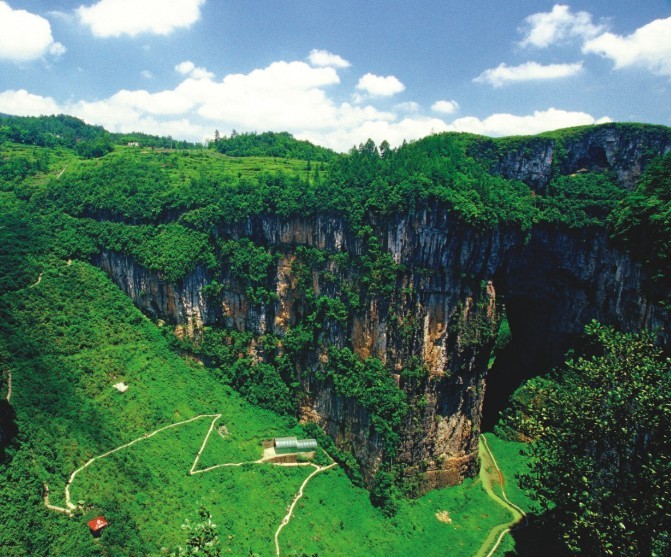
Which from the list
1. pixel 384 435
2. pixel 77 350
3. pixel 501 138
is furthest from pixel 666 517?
pixel 501 138

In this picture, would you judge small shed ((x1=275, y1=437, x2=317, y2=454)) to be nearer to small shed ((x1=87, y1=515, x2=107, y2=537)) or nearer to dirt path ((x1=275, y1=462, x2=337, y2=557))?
dirt path ((x1=275, y1=462, x2=337, y2=557))

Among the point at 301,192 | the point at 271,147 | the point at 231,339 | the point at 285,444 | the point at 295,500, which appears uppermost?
the point at 271,147

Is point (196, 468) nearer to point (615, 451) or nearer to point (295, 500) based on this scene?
point (295, 500)

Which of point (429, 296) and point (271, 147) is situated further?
point (271, 147)

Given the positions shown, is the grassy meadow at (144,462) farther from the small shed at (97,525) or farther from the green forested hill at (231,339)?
the small shed at (97,525)

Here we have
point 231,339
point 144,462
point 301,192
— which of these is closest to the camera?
point 144,462

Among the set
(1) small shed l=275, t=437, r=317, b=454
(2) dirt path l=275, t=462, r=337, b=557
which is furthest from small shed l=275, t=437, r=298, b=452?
(2) dirt path l=275, t=462, r=337, b=557

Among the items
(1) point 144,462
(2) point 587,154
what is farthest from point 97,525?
(2) point 587,154
